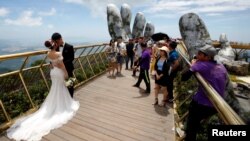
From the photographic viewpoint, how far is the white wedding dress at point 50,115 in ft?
14.8

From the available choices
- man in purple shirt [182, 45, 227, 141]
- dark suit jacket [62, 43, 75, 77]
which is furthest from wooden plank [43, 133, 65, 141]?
man in purple shirt [182, 45, 227, 141]

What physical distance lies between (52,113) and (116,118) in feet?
5.36

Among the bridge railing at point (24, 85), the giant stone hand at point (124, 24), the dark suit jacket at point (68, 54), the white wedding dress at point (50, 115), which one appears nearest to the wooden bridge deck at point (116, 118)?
the white wedding dress at point (50, 115)

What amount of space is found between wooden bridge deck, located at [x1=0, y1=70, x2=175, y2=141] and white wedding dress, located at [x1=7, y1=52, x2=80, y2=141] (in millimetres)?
187

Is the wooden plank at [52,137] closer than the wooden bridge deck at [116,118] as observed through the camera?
Yes

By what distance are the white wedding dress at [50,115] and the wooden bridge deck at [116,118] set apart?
0.61ft

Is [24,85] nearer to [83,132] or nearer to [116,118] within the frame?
[83,132]

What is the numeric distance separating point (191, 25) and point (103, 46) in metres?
6.23

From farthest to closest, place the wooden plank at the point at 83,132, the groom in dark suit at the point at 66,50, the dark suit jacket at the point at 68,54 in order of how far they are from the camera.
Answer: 1. the dark suit jacket at the point at 68,54
2. the groom in dark suit at the point at 66,50
3. the wooden plank at the point at 83,132

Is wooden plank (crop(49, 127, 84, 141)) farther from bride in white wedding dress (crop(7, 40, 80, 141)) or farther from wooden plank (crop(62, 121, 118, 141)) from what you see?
bride in white wedding dress (crop(7, 40, 80, 141))

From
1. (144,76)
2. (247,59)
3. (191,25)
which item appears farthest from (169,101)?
(247,59)

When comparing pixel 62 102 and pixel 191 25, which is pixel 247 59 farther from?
pixel 62 102

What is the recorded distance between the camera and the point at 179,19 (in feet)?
48.6

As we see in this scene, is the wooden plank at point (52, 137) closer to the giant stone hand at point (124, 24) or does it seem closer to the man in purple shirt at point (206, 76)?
the man in purple shirt at point (206, 76)
